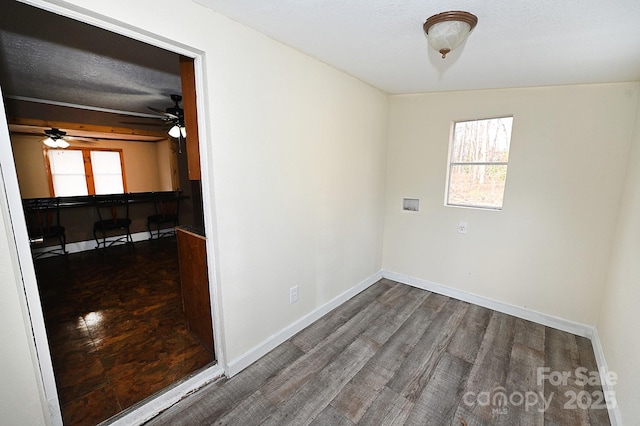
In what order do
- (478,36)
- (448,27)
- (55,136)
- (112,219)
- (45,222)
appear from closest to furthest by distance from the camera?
1. (448,27)
2. (478,36)
3. (45,222)
4. (55,136)
5. (112,219)

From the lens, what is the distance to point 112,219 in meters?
5.15

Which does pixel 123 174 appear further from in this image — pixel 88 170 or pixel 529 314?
pixel 529 314

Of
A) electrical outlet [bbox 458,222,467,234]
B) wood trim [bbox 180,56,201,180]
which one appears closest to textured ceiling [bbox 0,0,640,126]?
wood trim [bbox 180,56,201,180]

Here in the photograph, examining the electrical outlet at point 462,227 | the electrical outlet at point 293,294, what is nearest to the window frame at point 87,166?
the electrical outlet at point 293,294

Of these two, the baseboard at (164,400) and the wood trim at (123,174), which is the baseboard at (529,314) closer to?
the baseboard at (164,400)

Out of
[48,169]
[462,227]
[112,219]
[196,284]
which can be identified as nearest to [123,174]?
[48,169]

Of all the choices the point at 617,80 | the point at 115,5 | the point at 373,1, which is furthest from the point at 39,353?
the point at 617,80

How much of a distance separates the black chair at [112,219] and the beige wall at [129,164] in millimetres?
1807

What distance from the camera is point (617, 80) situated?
2109mm

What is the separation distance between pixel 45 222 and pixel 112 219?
0.95 meters

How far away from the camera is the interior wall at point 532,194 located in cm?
224

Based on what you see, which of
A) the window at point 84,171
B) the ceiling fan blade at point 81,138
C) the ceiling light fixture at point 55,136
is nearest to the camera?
the ceiling light fixture at point 55,136

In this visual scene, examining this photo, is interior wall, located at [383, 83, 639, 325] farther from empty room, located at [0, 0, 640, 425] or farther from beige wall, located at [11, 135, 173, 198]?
beige wall, located at [11, 135, 173, 198]

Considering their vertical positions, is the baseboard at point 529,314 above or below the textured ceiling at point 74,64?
below
